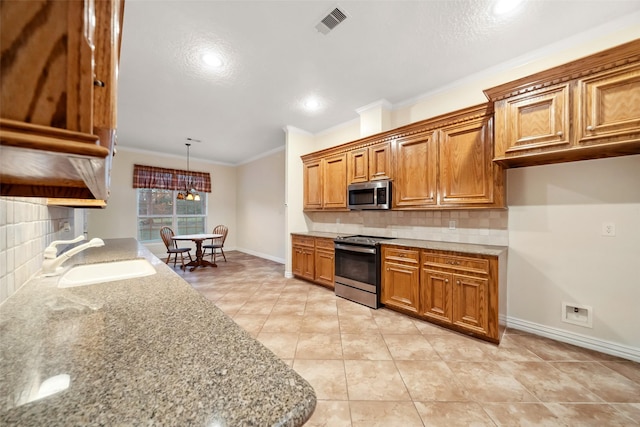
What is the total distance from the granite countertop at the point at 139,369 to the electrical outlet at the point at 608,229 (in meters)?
2.89

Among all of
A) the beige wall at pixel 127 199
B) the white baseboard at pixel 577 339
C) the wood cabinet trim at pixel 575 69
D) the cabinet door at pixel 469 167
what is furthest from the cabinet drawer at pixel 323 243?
the beige wall at pixel 127 199

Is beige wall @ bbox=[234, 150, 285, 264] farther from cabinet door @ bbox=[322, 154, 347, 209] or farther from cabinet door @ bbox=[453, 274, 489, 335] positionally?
cabinet door @ bbox=[453, 274, 489, 335]

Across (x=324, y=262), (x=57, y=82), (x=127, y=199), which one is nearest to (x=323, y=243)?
(x=324, y=262)

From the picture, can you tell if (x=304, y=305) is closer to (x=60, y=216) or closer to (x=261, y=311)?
(x=261, y=311)

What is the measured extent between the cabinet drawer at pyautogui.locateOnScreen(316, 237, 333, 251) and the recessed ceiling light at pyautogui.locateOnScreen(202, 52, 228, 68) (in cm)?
259

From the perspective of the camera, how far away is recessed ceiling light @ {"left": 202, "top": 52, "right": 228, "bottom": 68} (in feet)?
7.95

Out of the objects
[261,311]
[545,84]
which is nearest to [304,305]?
[261,311]

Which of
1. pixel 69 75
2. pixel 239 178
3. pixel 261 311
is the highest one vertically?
pixel 239 178

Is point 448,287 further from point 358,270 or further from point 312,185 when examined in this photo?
point 312,185

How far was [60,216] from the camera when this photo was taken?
6.03 ft

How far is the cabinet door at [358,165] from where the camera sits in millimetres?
3412

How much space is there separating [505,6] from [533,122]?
93cm

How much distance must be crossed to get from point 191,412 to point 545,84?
291 cm

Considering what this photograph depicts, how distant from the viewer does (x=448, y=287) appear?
239cm
